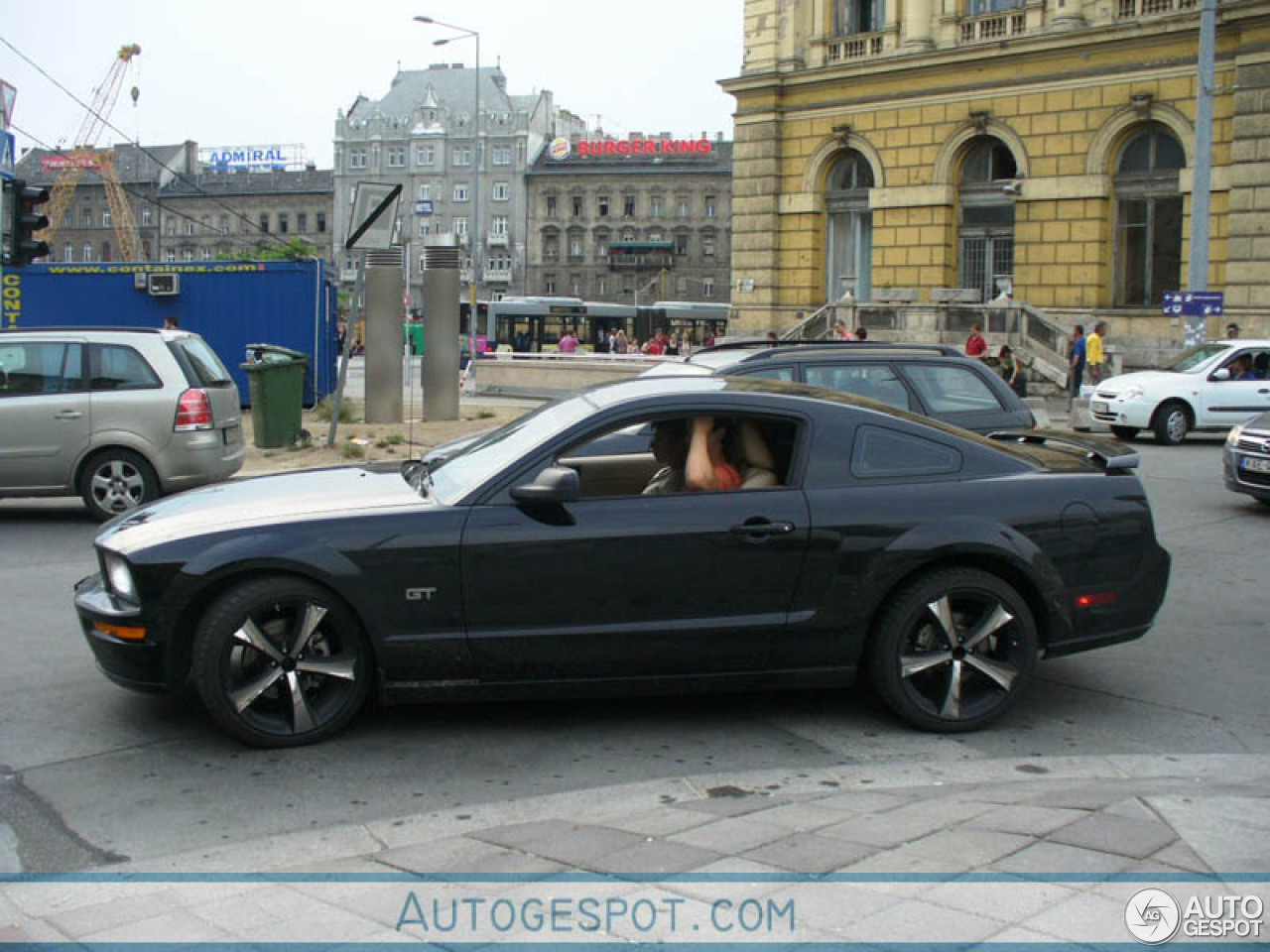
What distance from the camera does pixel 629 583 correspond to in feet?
18.3

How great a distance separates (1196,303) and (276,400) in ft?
53.3

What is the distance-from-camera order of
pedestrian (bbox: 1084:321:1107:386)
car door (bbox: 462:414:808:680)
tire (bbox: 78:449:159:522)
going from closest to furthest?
1. car door (bbox: 462:414:808:680)
2. tire (bbox: 78:449:159:522)
3. pedestrian (bbox: 1084:321:1107:386)

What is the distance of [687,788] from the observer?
5.11 m

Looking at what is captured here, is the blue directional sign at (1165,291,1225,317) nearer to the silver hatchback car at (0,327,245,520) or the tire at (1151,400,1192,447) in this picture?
the tire at (1151,400,1192,447)

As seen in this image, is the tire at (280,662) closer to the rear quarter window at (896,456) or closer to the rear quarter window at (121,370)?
the rear quarter window at (896,456)

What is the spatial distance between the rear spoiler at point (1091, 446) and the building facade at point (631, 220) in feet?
337

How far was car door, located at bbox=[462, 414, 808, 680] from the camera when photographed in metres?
5.53

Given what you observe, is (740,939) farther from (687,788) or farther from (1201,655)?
(1201,655)

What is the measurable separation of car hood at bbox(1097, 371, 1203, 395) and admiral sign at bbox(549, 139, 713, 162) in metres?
93.4

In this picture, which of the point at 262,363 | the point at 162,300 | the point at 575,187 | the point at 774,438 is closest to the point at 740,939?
the point at 774,438

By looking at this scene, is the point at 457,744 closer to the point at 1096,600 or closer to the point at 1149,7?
the point at 1096,600

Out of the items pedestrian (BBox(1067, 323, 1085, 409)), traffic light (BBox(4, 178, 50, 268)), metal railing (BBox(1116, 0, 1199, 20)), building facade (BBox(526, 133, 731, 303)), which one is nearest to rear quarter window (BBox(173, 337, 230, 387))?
traffic light (BBox(4, 178, 50, 268))

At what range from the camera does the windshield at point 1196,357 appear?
21219 millimetres

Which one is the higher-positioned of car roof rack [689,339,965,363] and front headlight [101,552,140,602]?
car roof rack [689,339,965,363]
